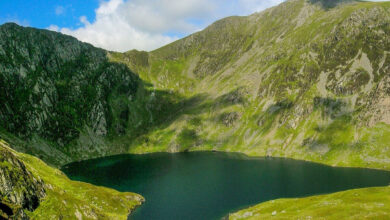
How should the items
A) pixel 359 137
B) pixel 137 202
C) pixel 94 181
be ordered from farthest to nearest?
1. pixel 359 137
2. pixel 94 181
3. pixel 137 202

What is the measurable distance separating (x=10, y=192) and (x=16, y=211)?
4.33 metres

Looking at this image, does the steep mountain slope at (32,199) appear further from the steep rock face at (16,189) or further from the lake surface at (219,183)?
the lake surface at (219,183)

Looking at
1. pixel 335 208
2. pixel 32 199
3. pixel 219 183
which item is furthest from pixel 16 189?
pixel 219 183

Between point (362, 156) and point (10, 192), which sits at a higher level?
point (10, 192)

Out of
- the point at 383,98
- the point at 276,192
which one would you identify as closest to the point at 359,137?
the point at 383,98

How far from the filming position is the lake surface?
111744 mm

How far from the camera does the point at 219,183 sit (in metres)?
148

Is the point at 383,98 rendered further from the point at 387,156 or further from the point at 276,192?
the point at 276,192

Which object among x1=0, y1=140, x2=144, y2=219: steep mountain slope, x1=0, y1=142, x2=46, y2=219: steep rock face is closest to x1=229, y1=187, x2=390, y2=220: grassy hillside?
x1=0, y1=140, x2=144, y2=219: steep mountain slope

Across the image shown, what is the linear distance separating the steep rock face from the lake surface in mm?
40672

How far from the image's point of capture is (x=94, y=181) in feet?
534

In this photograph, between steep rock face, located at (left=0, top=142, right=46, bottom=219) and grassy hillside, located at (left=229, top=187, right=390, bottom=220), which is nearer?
steep rock face, located at (left=0, top=142, right=46, bottom=219)

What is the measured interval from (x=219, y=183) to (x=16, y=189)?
100 m

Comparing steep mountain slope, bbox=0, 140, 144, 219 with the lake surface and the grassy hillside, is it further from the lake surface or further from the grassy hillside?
the grassy hillside
